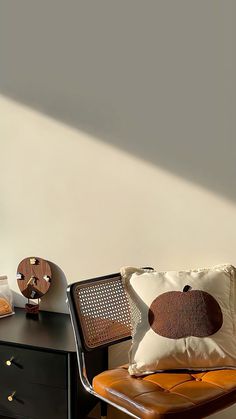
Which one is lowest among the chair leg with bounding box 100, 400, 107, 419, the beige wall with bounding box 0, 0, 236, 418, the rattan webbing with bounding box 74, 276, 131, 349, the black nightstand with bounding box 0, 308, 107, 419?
the chair leg with bounding box 100, 400, 107, 419

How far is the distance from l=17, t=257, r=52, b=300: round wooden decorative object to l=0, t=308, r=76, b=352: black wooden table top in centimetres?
11

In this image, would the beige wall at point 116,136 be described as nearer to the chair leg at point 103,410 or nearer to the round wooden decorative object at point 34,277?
the round wooden decorative object at point 34,277

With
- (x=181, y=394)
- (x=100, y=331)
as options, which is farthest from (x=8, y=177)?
(x=181, y=394)

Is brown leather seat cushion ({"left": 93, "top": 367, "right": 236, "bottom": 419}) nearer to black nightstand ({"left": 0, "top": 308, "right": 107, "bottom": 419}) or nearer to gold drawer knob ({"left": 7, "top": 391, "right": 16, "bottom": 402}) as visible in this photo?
black nightstand ({"left": 0, "top": 308, "right": 107, "bottom": 419})

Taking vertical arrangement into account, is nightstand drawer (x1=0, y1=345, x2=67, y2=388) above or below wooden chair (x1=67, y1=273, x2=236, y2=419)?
below

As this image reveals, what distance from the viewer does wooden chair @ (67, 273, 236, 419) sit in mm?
1730

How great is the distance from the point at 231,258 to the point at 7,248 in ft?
3.92

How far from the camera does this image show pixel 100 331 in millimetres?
2189

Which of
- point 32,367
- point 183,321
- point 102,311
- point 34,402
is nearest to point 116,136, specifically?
point 102,311

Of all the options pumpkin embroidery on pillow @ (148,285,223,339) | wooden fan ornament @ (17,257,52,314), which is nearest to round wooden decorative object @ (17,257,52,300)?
wooden fan ornament @ (17,257,52,314)

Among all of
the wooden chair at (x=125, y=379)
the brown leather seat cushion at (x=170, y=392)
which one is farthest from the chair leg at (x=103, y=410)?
the brown leather seat cushion at (x=170, y=392)

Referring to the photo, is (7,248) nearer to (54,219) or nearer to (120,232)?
(54,219)

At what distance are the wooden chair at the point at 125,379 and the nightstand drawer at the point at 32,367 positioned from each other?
134 mm

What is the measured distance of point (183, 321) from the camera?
2027 millimetres
